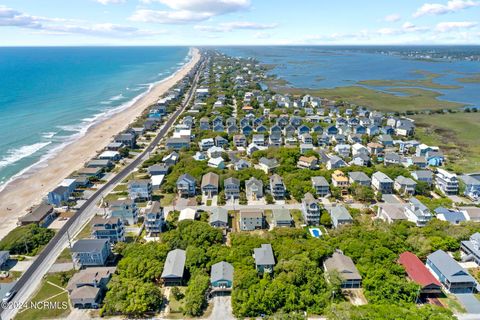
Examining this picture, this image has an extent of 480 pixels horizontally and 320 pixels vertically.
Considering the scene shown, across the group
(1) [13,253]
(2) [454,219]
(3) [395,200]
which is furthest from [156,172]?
(2) [454,219]

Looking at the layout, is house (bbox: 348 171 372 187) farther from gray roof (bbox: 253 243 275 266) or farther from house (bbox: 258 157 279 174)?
gray roof (bbox: 253 243 275 266)

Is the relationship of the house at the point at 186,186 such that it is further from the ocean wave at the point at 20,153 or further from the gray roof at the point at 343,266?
the ocean wave at the point at 20,153

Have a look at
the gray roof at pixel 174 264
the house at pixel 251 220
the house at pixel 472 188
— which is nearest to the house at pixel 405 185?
the house at pixel 472 188

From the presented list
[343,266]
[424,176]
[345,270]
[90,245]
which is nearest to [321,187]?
[424,176]

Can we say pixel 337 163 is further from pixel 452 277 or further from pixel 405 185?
pixel 452 277

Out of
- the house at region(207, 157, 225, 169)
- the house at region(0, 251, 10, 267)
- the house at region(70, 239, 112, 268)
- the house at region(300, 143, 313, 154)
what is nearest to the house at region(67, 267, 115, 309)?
the house at region(70, 239, 112, 268)

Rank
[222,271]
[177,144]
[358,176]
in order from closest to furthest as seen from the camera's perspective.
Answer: [222,271], [358,176], [177,144]
